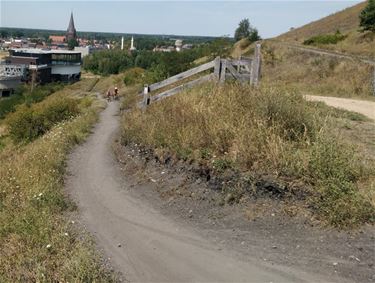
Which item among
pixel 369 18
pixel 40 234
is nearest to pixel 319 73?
pixel 369 18

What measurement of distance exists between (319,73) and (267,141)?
637 inches

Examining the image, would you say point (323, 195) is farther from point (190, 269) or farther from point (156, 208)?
point (156, 208)

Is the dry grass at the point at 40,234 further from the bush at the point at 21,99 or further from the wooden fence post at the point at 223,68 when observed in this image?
the bush at the point at 21,99

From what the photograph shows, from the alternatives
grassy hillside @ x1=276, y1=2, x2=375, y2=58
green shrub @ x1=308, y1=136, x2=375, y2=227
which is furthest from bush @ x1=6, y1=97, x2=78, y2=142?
grassy hillside @ x1=276, y1=2, x2=375, y2=58

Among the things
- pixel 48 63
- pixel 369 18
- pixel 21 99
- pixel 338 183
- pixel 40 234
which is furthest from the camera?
pixel 48 63

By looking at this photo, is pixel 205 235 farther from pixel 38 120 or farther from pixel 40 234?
pixel 38 120

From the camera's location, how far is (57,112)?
2031 cm

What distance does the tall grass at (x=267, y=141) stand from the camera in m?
5.83

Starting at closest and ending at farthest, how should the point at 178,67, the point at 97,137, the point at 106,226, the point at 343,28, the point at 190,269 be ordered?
1. the point at 190,269
2. the point at 106,226
3. the point at 97,137
4. the point at 178,67
5. the point at 343,28

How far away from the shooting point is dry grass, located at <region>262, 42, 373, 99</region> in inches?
703

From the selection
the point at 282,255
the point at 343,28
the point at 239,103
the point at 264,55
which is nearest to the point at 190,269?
the point at 282,255

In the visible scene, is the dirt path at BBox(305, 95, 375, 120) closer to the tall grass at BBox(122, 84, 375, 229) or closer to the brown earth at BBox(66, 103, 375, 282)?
the tall grass at BBox(122, 84, 375, 229)

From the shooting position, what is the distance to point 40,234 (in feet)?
19.5

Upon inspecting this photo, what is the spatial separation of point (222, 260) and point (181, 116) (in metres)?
3.96
